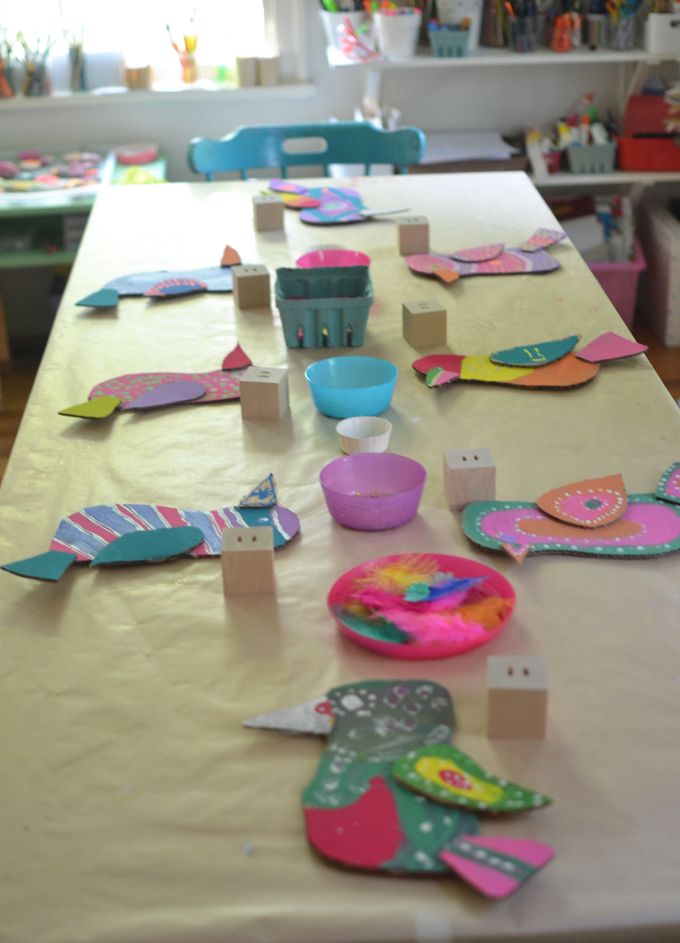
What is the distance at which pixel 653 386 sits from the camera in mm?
1589

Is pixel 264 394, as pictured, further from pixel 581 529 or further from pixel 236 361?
pixel 581 529

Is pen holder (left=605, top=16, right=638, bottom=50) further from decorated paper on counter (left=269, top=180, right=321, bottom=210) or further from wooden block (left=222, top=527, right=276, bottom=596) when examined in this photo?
wooden block (left=222, top=527, right=276, bottom=596)

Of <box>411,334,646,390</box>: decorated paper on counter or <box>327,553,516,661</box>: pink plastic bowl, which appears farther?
<box>411,334,646,390</box>: decorated paper on counter

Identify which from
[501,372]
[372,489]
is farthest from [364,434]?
[501,372]

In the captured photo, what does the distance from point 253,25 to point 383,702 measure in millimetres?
2813

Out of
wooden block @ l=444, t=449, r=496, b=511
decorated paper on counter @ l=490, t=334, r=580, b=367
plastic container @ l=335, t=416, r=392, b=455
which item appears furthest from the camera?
decorated paper on counter @ l=490, t=334, r=580, b=367

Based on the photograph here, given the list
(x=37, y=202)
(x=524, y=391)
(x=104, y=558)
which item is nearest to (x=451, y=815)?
(x=104, y=558)

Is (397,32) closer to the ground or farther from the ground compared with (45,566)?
farther from the ground

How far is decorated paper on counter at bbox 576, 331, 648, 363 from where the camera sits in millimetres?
1652

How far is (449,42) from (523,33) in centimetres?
20

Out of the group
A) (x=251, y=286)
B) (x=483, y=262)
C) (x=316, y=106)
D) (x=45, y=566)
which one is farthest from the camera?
(x=316, y=106)

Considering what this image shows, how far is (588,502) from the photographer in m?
1.29

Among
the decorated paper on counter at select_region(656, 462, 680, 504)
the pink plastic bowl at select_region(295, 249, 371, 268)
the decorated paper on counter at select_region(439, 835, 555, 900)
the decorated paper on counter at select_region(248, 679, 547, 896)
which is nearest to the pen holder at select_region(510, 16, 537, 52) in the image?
the pink plastic bowl at select_region(295, 249, 371, 268)

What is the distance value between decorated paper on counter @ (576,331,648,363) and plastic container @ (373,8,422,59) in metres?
1.65
